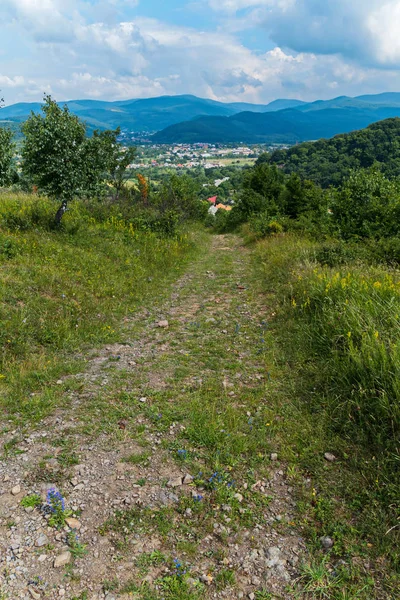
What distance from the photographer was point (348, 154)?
238ft

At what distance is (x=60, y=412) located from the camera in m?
4.65

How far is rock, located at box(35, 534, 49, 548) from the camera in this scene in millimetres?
2865

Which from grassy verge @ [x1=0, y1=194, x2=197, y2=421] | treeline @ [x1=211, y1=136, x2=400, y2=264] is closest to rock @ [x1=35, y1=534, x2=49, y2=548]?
grassy verge @ [x1=0, y1=194, x2=197, y2=421]

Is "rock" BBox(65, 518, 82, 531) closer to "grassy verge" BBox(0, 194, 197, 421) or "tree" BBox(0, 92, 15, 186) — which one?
"grassy verge" BBox(0, 194, 197, 421)

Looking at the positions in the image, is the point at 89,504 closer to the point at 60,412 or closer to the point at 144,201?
the point at 60,412

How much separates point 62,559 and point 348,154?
3324 inches

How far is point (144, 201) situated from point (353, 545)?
21.9 meters

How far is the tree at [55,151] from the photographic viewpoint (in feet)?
35.0

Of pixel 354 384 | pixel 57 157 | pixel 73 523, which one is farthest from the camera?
pixel 57 157

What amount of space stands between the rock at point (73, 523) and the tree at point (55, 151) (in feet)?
33.6

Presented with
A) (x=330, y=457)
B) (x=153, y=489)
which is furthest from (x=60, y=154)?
(x=330, y=457)

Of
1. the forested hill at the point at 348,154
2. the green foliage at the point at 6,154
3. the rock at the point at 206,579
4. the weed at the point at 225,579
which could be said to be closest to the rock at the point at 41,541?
the rock at the point at 206,579

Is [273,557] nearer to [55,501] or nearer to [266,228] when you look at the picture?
[55,501]

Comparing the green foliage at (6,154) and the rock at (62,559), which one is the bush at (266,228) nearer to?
the green foliage at (6,154)
